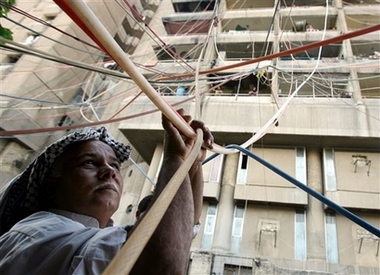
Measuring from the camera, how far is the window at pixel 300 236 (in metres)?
5.98

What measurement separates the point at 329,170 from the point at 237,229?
2742 millimetres

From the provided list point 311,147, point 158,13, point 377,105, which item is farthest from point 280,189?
point 158,13

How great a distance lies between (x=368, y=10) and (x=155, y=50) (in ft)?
26.0

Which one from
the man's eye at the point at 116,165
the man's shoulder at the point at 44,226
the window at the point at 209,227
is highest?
the window at the point at 209,227

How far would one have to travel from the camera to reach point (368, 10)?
10211 mm

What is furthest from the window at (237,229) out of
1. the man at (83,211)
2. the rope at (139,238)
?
the rope at (139,238)

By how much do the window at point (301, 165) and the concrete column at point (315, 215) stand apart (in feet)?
0.52

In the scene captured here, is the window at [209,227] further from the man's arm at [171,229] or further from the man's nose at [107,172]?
the man's arm at [171,229]

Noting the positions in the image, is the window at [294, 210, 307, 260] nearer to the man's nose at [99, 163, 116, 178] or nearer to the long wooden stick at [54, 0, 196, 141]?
the man's nose at [99, 163, 116, 178]

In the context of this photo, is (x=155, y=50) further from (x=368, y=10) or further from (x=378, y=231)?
(x=378, y=231)

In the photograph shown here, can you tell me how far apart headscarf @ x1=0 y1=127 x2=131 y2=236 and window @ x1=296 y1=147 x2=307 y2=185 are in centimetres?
666

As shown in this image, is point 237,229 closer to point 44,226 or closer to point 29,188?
point 29,188

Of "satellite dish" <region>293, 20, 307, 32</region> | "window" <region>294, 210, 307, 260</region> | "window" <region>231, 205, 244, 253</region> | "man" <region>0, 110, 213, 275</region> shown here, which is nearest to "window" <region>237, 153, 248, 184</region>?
"window" <region>231, 205, 244, 253</region>

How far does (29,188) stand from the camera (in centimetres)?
127
